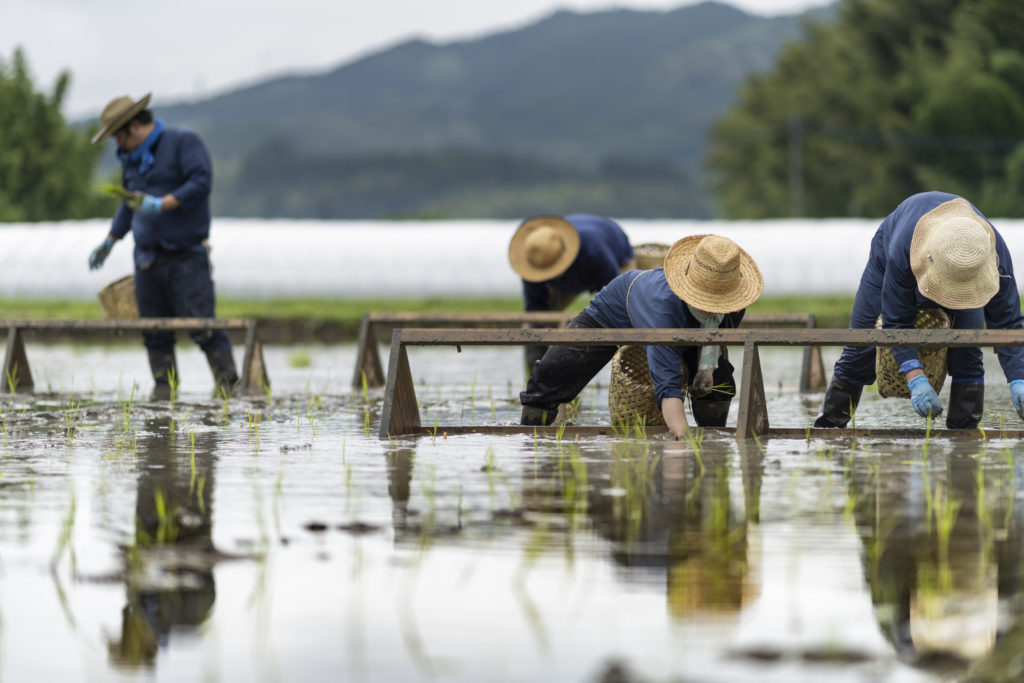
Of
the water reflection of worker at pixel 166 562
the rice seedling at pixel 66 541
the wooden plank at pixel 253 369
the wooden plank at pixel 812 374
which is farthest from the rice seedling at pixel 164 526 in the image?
the wooden plank at pixel 812 374

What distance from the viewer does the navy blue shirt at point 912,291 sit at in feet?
22.2

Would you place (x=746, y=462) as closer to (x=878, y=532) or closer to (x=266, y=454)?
(x=878, y=532)

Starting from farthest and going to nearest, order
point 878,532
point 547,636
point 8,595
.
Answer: point 878,532
point 8,595
point 547,636

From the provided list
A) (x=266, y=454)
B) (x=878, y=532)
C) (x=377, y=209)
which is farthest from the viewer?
(x=377, y=209)

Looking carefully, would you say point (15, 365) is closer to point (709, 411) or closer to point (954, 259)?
point (709, 411)

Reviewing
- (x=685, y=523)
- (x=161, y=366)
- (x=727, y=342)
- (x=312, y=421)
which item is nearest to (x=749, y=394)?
(x=727, y=342)

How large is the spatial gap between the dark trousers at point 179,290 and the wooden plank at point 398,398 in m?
3.52

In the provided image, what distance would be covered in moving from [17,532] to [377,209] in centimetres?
16690

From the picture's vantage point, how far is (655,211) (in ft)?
581

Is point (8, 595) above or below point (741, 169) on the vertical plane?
below

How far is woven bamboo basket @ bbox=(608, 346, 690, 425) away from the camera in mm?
7863

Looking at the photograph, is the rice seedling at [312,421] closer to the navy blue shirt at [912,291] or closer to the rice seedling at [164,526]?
the rice seedling at [164,526]

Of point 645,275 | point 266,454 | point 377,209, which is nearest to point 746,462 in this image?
point 645,275

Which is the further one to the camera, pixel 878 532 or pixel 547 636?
pixel 878 532
